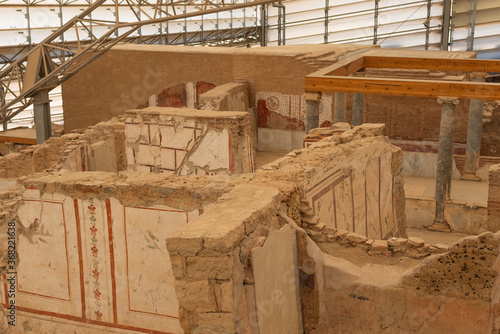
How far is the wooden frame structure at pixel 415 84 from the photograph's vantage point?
9.81m

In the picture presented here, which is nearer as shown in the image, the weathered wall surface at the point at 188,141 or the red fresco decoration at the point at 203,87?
the weathered wall surface at the point at 188,141

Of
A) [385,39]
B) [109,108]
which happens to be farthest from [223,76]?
[385,39]

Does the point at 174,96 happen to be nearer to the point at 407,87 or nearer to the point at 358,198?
the point at 407,87

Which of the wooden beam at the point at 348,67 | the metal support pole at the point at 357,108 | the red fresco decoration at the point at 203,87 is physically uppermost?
the wooden beam at the point at 348,67

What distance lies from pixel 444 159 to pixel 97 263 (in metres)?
6.58

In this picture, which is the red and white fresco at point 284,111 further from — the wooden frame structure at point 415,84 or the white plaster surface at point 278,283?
the white plaster surface at point 278,283

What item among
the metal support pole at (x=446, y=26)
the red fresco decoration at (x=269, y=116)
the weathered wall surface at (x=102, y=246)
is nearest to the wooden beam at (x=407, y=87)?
the red fresco decoration at (x=269, y=116)

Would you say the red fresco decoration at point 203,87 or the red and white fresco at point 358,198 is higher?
the red fresco decoration at point 203,87

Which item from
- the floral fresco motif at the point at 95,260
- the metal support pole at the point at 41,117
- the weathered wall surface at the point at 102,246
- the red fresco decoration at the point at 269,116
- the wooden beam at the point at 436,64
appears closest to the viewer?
the weathered wall surface at the point at 102,246

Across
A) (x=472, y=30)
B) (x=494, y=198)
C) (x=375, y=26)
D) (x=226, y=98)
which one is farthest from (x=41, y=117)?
(x=472, y=30)

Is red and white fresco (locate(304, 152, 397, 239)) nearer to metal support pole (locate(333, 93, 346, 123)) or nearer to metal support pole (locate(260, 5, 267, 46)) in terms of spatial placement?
metal support pole (locate(333, 93, 346, 123))

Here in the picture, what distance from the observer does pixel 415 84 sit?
9953mm

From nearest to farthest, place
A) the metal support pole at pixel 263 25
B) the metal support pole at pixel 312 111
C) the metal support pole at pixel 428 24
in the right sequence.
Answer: the metal support pole at pixel 312 111 → the metal support pole at pixel 428 24 → the metal support pole at pixel 263 25

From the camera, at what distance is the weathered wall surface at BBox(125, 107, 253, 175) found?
9844 millimetres
